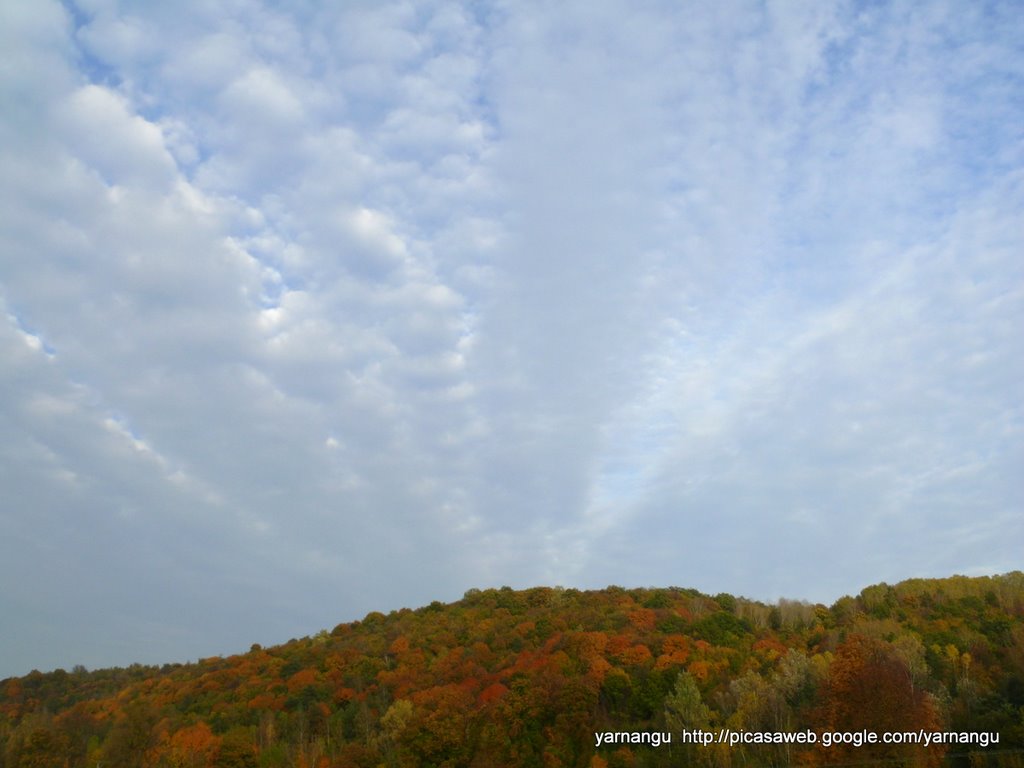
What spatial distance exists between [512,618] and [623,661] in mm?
22439

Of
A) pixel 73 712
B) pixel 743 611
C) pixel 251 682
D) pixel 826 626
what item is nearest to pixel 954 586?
pixel 826 626

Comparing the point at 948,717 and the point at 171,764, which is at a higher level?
the point at 948,717

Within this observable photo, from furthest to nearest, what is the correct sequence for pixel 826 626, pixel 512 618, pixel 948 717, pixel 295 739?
pixel 512 618 < pixel 826 626 < pixel 295 739 < pixel 948 717

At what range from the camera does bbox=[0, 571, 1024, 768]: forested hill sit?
35.2 meters

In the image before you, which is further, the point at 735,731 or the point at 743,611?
the point at 743,611

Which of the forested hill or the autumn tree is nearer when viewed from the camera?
the autumn tree

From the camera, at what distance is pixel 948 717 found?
35250 mm

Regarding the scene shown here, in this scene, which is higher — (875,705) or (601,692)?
(601,692)

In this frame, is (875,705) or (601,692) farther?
(601,692)

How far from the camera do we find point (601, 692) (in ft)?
152

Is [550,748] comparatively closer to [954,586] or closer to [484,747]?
[484,747]

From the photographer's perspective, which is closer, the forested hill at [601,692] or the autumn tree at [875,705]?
Answer: the autumn tree at [875,705]

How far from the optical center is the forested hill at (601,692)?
35250mm

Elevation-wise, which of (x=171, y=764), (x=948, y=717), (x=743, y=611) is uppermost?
(x=743, y=611)
